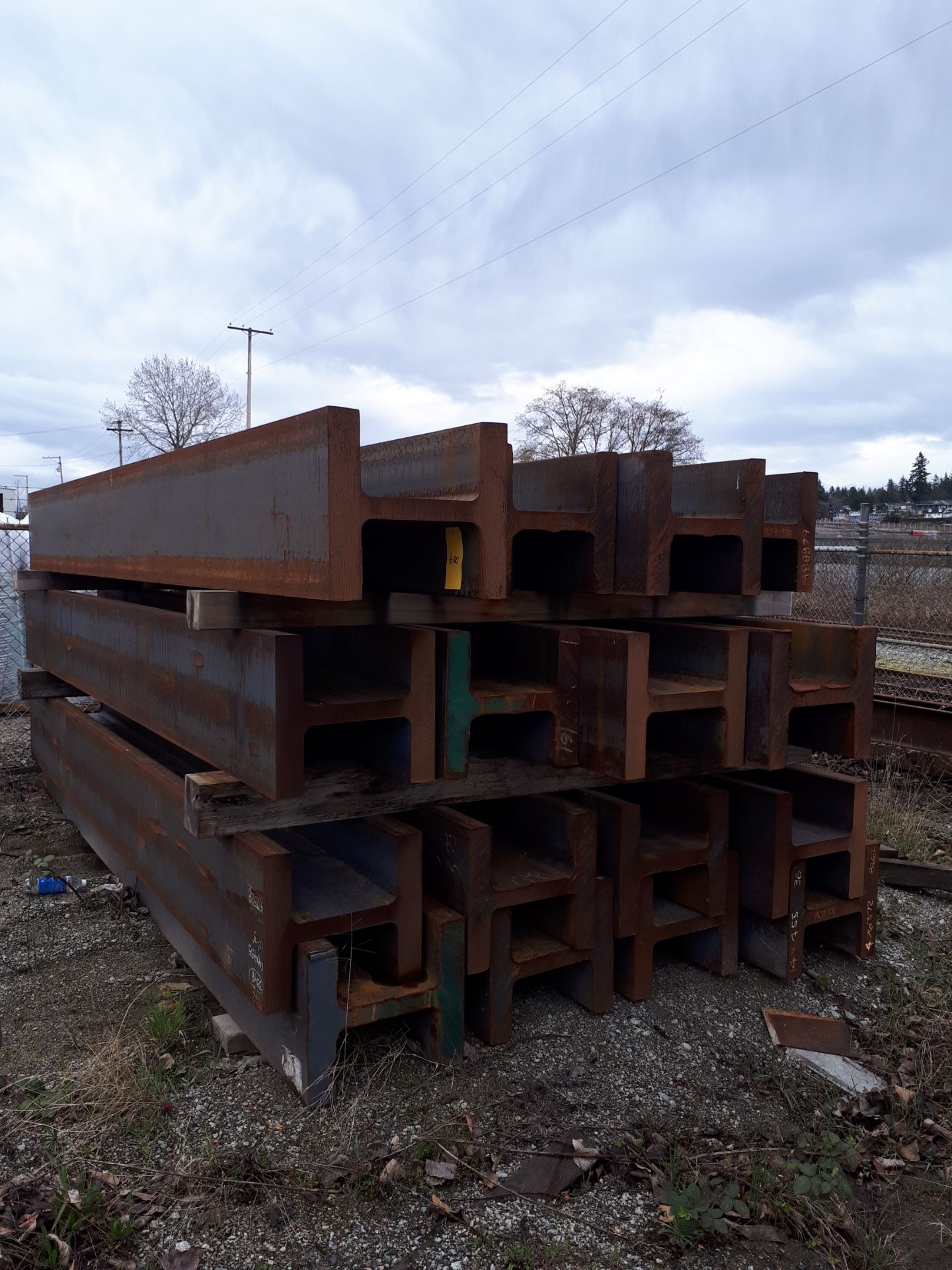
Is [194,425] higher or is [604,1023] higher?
[194,425]

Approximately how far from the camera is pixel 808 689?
8.73 feet

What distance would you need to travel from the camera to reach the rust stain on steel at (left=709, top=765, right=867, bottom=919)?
9.75 ft

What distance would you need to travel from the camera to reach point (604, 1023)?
2.77 meters

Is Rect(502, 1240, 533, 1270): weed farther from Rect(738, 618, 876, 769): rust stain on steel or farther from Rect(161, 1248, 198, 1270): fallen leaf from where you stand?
Rect(738, 618, 876, 769): rust stain on steel

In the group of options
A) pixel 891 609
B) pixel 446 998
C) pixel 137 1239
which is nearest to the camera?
pixel 137 1239

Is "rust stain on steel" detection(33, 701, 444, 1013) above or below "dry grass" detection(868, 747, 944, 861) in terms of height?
above

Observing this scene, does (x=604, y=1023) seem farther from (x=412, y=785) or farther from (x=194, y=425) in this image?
(x=194, y=425)

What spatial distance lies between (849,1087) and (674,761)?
3.45 ft

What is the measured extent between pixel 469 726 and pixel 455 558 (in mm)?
463

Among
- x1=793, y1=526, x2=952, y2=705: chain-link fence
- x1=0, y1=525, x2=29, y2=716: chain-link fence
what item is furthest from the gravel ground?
x1=0, y1=525, x2=29, y2=716: chain-link fence

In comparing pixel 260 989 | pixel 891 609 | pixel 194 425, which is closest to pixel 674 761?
pixel 260 989

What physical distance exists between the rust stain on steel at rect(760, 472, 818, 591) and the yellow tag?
44.3 inches

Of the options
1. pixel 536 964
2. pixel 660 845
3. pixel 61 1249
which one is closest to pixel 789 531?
pixel 660 845

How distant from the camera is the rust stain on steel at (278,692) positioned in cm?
211
